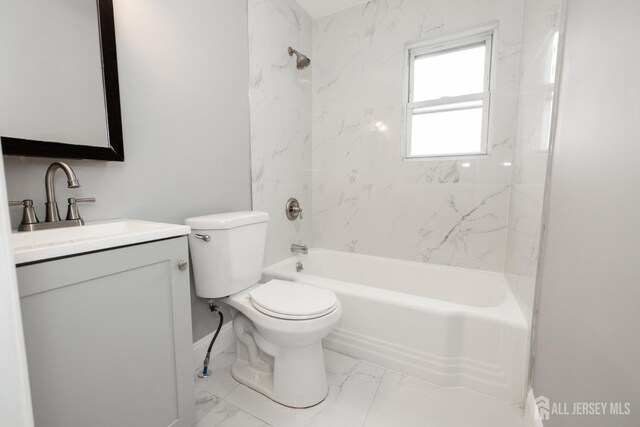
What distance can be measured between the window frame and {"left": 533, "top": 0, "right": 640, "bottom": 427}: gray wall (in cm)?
94

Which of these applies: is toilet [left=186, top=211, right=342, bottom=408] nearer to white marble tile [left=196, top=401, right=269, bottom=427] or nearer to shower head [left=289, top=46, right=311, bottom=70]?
white marble tile [left=196, top=401, right=269, bottom=427]

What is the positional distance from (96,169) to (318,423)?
1.40 metres

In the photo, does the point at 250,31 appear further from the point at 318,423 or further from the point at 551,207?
the point at 318,423

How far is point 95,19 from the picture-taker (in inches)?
40.0

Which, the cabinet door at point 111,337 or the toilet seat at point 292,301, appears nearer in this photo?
the cabinet door at point 111,337

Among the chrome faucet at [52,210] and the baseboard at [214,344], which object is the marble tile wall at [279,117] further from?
the chrome faucet at [52,210]

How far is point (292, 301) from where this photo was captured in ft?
4.04

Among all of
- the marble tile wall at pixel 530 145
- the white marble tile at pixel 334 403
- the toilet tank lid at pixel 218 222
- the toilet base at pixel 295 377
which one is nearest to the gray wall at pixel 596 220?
the marble tile wall at pixel 530 145

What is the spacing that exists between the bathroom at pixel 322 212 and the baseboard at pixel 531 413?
1cm

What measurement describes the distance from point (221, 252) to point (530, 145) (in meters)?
1.59

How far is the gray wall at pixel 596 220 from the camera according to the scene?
528 mm

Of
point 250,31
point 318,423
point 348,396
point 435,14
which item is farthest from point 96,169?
point 435,14

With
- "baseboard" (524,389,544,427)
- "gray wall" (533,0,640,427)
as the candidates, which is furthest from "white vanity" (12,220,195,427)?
"baseboard" (524,389,544,427)

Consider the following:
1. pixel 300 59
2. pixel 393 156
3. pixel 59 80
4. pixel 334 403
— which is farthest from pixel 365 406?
pixel 300 59
